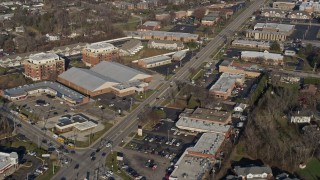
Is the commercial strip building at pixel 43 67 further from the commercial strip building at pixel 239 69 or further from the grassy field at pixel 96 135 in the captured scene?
the commercial strip building at pixel 239 69

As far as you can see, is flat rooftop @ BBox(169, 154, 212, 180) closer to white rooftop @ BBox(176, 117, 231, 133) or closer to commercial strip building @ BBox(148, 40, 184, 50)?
white rooftop @ BBox(176, 117, 231, 133)

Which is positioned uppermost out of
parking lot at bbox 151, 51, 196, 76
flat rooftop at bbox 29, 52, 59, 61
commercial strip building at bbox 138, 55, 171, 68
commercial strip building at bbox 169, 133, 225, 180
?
flat rooftop at bbox 29, 52, 59, 61

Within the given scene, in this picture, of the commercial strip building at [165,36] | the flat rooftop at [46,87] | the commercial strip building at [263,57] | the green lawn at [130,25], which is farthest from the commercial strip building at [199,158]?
the green lawn at [130,25]

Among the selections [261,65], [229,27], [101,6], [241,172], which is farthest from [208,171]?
[101,6]

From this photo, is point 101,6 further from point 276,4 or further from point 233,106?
point 233,106

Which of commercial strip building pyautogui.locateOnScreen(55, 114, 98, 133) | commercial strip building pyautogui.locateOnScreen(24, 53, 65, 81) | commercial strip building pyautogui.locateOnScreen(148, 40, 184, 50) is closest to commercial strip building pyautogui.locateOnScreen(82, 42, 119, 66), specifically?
commercial strip building pyautogui.locateOnScreen(24, 53, 65, 81)
